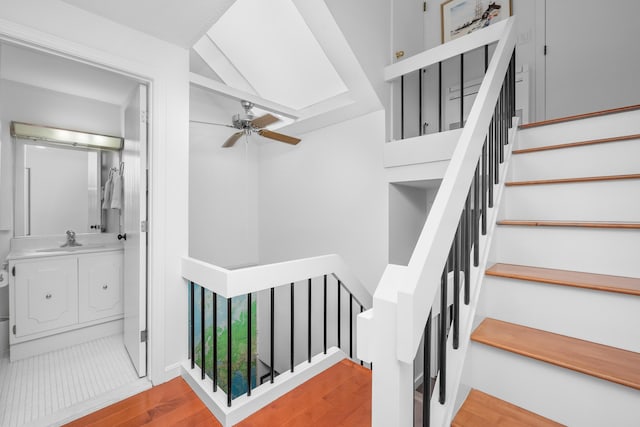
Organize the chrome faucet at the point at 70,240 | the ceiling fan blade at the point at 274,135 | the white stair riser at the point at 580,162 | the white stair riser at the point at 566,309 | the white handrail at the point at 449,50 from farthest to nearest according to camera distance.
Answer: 1. the chrome faucet at the point at 70,240
2. the ceiling fan blade at the point at 274,135
3. the white handrail at the point at 449,50
4. the white stair riser at the point at 580,162
5. the white stair riser at the point at 566,309

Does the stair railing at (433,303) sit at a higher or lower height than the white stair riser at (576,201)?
lower

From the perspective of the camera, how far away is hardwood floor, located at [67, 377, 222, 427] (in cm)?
147

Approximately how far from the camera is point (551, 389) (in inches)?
35.5

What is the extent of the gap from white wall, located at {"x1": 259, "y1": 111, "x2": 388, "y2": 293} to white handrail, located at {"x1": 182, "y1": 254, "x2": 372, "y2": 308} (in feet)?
2.37

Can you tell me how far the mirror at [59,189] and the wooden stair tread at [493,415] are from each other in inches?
141

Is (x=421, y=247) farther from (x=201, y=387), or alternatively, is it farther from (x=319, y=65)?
(x=319, y=65)

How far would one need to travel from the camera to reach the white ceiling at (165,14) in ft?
5.19

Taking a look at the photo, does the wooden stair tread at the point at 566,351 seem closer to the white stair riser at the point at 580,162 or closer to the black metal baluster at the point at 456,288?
the black metal baluster at the point at 456,288

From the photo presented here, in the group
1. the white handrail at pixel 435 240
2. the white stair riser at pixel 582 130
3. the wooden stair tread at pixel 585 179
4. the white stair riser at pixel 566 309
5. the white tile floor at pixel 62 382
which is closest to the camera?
the white handrail at pixel 435 240

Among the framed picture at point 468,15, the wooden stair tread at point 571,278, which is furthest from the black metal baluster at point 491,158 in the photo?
the framed picture at point 468,15

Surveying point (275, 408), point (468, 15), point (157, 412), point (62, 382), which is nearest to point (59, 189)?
point (62, 382)

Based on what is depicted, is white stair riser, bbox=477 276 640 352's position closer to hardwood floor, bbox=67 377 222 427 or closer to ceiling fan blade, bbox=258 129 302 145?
hardwood floor, bbox=67 377 222 427

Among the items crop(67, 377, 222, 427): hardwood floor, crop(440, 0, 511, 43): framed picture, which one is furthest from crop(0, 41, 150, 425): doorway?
crop(440, 0, 511, 43): framed picture

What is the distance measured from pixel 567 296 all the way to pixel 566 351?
0.69 ft
